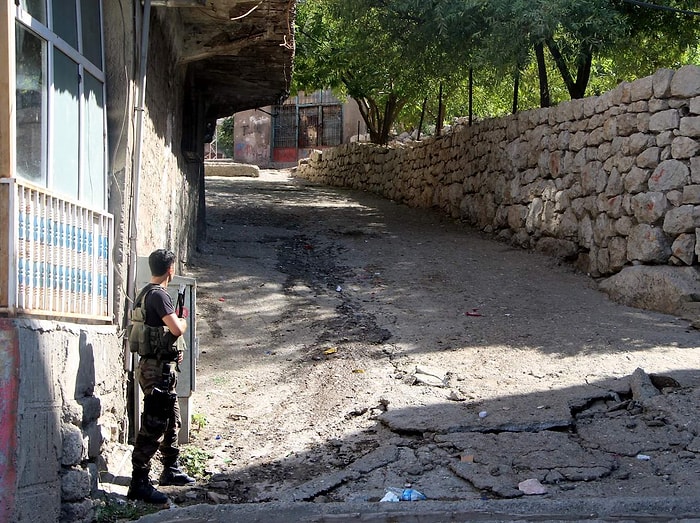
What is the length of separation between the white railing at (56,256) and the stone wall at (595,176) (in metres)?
6.26

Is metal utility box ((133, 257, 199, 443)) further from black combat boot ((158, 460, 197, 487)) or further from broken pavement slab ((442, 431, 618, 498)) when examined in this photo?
broken pavement slab ((442, 431, 618, 498))

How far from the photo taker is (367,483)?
195 inches

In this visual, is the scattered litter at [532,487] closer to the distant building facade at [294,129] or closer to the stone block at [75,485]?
the stone block at [75,485]

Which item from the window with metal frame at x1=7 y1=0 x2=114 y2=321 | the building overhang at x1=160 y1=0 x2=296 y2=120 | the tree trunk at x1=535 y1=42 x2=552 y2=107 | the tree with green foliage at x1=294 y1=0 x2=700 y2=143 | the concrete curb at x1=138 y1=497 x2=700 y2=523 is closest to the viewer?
the window with metal frame at x1=7 y1=0 x2=114 y2=321

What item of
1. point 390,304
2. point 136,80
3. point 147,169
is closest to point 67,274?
point 136,80

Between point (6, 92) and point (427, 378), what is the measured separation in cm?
412

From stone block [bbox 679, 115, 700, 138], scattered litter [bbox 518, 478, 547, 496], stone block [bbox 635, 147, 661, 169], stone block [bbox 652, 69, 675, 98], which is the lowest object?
scattered litter [bbox 518, 478, 547, 496]

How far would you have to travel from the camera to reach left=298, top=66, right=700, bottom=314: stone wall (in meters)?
8.87

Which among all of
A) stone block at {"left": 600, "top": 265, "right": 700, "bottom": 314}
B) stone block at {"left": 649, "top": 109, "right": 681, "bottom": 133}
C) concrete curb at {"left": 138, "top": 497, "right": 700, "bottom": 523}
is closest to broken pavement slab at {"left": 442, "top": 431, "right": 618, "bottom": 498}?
concrete curb at {"left": 138, "top": 497, "right": 700, "bottom": 523}

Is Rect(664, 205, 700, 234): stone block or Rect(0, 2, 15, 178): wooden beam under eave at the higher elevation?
Rect(0, 2, 15, 178): wooden beam under eave

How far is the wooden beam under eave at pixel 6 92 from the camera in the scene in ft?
12.7

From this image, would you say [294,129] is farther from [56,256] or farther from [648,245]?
[56,256]

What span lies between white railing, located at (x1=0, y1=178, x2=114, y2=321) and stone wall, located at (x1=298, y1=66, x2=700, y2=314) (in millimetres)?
6263

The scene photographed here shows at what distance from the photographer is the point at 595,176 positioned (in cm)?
1019
